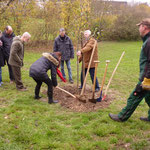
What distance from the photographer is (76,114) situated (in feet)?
14.6

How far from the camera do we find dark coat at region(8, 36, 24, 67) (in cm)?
533

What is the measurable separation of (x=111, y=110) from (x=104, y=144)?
1.50 metres

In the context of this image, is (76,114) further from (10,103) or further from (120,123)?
(10,103)

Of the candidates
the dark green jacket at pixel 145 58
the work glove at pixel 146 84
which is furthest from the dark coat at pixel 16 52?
the work glove at pixel 146 84

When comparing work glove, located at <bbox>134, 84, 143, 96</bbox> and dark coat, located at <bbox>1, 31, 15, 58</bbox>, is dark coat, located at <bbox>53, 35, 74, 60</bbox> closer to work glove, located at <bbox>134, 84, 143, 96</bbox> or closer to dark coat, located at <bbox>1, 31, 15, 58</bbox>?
dark coat, located at <bbox>1, 31, 15, 58</bbox>

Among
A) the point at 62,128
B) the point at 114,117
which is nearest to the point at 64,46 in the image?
the point at 114,117

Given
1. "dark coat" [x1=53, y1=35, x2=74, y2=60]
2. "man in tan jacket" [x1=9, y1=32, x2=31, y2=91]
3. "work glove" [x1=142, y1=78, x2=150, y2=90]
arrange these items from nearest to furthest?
1. "work glove" [x1=142, y1=78, x2=150, y2=90]
2. "man in tan jacket" [x1=9, y1=32, x2=31, y2=91]
3. "dark coat" [x1=53, y1=35, x2=74, y2=60]

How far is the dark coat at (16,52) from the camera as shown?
210 inches

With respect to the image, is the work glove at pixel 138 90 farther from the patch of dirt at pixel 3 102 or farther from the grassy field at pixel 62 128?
the patch of dirt at pixel 3 102

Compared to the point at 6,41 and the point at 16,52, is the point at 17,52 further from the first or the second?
the point at 6,41

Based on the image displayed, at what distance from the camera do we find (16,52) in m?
5.42

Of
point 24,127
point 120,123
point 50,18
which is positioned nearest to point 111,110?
point 120,123

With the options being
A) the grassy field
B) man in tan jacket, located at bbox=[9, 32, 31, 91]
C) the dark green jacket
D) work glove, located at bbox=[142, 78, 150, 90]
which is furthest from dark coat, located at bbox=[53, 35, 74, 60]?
work glove, located at bbox=[142, 78, 150, 90]

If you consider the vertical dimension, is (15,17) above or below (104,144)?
above
